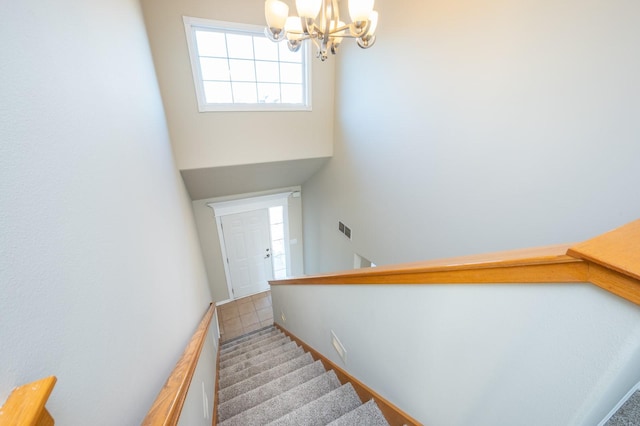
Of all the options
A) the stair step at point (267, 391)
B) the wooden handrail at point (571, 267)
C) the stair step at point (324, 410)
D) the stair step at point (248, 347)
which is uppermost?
the wooden handrail at point (571, 267)

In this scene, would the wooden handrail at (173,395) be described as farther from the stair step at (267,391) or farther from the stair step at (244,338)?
the stair step at (244,338)

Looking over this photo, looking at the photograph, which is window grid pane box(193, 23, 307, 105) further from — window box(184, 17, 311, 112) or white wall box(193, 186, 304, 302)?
white wall box(193, 186, 304, 302)

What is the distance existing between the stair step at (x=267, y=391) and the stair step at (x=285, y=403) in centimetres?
18

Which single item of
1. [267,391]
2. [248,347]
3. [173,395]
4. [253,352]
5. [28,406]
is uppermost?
[28,406]

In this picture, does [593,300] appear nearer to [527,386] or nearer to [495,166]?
[527,386]

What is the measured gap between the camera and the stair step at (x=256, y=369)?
84.8 inches

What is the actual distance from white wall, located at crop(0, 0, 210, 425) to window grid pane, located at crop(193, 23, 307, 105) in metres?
1.62

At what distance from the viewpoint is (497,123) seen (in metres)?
1.43

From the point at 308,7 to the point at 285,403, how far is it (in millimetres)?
2210

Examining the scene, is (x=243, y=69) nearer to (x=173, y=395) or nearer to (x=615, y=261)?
(x=173, y=395)

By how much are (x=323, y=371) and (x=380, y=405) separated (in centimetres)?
75

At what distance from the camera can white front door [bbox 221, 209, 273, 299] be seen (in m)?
4.34

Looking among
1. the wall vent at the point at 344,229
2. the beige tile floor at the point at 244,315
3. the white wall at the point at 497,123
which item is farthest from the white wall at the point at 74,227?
the beige tile floor at the point at 244,315

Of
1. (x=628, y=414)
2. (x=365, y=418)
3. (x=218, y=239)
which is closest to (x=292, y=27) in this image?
(x=628, y=414)
